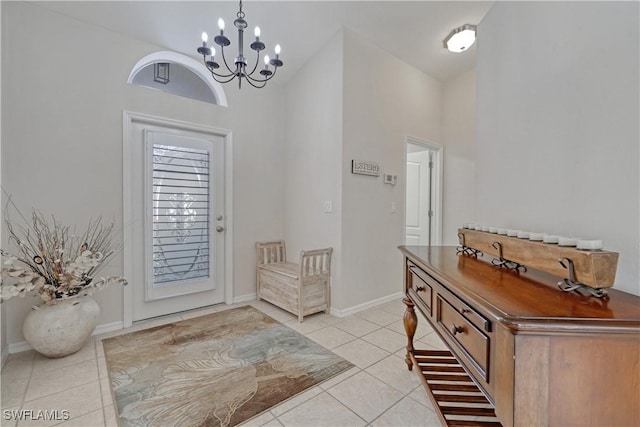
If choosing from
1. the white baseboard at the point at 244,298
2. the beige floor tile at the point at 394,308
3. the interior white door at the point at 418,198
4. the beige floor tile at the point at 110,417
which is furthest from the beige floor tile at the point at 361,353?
the interior white door at the point at 418,198

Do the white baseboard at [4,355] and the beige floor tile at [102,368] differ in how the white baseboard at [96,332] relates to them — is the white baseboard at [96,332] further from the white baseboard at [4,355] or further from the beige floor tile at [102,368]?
the beige floor tile at [102,368]

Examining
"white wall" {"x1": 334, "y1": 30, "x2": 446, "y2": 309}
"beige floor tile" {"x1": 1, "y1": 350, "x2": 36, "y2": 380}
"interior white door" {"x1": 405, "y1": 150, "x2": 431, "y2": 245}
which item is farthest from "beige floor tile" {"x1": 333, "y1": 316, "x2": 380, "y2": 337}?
"beige floor tile" {"x1": 1, "y1": 350, "x2": 36, "y2": 380}

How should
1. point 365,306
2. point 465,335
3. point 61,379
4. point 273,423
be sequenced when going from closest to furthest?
point 465,335 → point 273,423 → point 61,379 → point 365,306

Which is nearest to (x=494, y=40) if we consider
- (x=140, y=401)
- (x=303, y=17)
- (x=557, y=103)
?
(x=557, y=103)

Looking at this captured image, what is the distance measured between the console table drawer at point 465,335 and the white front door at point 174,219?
102 inches

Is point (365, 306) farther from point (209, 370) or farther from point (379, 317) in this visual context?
point (209, 370)

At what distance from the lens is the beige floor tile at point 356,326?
2.57m

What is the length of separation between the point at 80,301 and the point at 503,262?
9.12ft

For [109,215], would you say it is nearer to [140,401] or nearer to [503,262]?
[140,401]

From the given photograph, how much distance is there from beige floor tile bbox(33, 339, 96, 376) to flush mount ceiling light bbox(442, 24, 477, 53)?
13.9ft

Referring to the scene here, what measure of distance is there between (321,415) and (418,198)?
3366 millimetres

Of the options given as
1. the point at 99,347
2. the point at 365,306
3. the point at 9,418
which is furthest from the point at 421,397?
the point at 99,347

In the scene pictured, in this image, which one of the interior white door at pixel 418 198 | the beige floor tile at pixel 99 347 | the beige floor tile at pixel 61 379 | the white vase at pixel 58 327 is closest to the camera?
the beige floor tile at pixel 61 379

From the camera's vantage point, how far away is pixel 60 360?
208 cm
